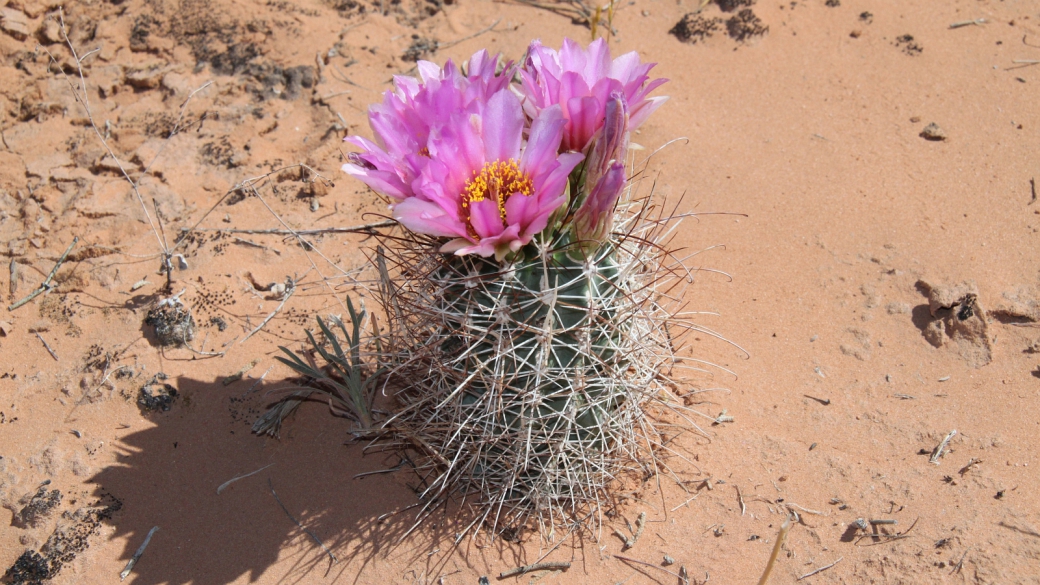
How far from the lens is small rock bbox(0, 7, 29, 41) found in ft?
12.7

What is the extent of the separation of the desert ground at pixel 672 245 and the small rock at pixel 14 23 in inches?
0.6

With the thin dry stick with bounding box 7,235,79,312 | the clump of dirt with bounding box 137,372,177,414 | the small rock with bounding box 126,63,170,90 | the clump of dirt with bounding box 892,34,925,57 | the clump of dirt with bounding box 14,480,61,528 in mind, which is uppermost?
the small rock with bounding box 126,63,170,90

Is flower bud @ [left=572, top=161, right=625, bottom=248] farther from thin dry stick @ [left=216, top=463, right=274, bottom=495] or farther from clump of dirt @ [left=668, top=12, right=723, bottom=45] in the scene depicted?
clump of dirt @ [left=668, top=12, right=723, bottom=45]

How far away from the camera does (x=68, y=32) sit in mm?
3977

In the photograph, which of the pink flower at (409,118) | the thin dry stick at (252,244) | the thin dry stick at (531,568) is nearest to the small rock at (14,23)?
the thin dry stick at (252,244)

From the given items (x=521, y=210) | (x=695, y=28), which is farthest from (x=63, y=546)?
(x=695, y=28)

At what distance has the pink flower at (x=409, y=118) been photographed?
1.74 meters

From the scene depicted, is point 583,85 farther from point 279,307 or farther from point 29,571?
point 29,571

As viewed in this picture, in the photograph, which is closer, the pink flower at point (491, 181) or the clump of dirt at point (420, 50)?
the pink flower at point (491, 181)

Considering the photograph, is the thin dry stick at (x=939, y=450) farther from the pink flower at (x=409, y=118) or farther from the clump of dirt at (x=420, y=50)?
the clump of dirt at (x=420, y=50)

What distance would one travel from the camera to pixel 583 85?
5.89 feet

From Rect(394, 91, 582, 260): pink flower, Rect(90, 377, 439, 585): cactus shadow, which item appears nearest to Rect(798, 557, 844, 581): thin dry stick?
Rect(90, 377, 439, 585): cactus shadow

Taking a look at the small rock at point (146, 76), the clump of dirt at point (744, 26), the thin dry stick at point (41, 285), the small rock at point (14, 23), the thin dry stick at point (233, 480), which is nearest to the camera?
the thin dry stick at point (233, 480)

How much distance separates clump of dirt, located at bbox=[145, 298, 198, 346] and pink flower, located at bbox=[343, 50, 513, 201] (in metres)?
1.27
